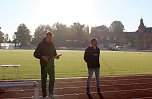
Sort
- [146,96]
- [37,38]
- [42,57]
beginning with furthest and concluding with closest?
[37,38]
[146,96]
[42,57]

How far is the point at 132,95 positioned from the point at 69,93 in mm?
2262

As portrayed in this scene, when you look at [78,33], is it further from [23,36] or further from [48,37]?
[48,37]

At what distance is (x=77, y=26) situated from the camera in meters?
147

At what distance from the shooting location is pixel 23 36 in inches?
5655

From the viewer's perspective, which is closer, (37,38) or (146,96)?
(146,96)

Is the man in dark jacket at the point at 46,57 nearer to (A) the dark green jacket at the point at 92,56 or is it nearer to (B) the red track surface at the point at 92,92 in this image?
(B) the red track surface at the point at 92,92

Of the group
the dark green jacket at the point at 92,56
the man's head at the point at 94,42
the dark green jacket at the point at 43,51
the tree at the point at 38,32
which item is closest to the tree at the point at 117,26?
the tree at the point at 38,32

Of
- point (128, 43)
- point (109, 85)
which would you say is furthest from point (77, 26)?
point (109, 85)

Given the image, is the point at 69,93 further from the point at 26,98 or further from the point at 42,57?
the point at 42,57

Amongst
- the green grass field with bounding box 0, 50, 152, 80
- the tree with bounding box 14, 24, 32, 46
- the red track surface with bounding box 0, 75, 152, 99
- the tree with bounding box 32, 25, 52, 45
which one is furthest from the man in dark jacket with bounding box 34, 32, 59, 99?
the tree with bounding box 14, 24, 32, 46

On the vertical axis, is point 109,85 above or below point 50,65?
below

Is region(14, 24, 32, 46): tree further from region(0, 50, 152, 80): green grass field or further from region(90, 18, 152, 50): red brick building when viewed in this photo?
region(0, 50, 152, 80): green grass field

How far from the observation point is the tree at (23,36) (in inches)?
5650

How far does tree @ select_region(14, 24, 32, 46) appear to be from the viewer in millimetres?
143500
